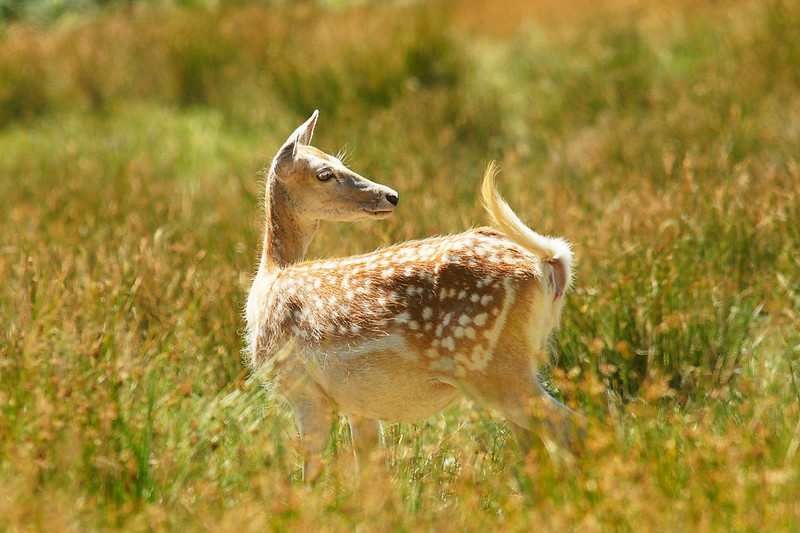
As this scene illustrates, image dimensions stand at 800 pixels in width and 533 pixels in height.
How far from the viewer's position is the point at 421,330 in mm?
3914

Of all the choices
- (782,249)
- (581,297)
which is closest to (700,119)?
(782,249)

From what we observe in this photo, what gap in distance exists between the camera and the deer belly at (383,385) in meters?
3.96

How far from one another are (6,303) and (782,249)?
4.30 metres

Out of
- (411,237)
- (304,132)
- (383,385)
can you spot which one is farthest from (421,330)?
(411,237)

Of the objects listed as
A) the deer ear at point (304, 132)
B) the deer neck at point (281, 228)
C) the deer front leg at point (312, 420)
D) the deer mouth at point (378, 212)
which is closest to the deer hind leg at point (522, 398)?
the deer front leg at point (312, 420)

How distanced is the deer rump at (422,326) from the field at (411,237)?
0.73 feet

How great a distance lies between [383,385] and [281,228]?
1080mm

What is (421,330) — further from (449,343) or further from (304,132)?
(304,132)

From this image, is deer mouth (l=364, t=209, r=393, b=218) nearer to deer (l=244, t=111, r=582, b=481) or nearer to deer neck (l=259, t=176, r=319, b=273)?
deer (l=244, t=111, r=582, b=481)

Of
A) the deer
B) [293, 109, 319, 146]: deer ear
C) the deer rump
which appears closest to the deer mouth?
the deer

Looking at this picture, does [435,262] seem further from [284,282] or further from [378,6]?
[378,6]

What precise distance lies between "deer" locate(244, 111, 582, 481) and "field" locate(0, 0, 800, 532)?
0.58 feet

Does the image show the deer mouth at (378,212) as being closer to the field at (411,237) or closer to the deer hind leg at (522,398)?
the field at (411,237)

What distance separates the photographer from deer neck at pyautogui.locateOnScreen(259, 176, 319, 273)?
4.67 meters
